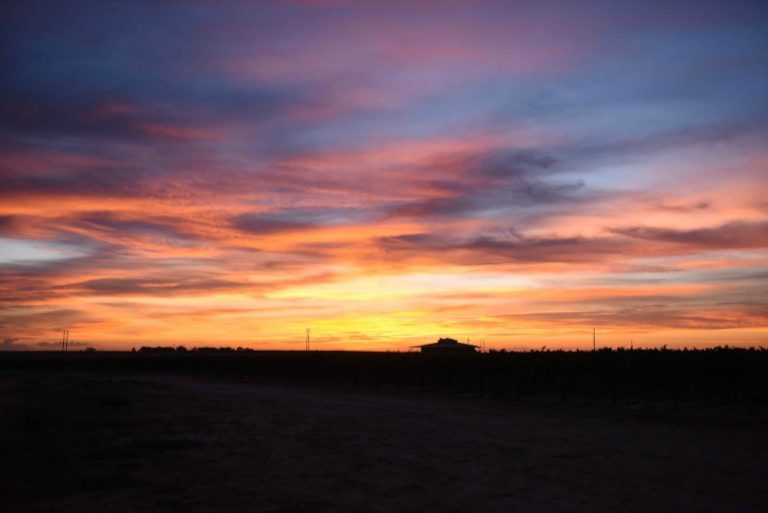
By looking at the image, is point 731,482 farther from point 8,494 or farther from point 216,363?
point 216,363

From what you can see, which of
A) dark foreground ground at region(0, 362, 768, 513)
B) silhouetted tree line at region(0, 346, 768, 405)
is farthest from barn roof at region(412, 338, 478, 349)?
dark foreground ground at region(0, 362, 768, 513)

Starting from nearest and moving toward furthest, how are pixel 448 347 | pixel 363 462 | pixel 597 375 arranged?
pixel 363 462 < pixel 597 375 < pixel 448 347

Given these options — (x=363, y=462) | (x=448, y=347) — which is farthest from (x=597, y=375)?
(x=448, y=347)

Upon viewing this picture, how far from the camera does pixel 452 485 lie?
13.4m

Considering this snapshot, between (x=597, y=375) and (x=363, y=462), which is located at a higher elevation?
(x=597, y=375)

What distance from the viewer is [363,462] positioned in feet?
51.6

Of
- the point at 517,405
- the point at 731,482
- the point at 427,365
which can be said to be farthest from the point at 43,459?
the point at 427,365

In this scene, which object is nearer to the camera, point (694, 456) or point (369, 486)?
point (369, 486)

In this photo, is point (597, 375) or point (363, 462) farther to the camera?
point (597, 375)

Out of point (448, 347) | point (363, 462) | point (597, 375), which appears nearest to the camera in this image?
point (363, 462)

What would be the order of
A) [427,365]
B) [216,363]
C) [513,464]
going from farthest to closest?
1. [216,363]
2. [427,365]
3. [513,464]

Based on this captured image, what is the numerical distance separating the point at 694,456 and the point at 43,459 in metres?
15.8

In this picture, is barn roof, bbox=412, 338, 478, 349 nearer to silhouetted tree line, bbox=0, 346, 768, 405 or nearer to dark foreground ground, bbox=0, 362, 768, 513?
silhouetted tree line, bbox=0, 346, 768, 405

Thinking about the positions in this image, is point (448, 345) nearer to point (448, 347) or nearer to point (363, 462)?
point (448, 347)
